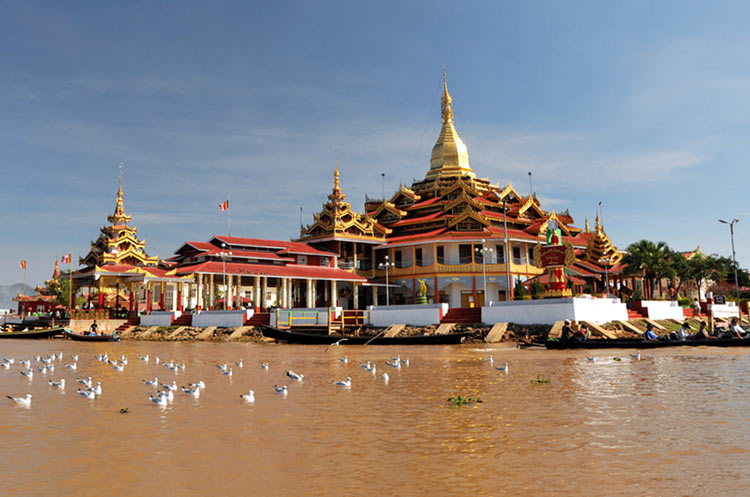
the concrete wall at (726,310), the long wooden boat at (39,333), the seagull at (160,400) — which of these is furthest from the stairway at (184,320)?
the concrete wall at (726,310)

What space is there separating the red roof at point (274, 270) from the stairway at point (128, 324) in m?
5.91

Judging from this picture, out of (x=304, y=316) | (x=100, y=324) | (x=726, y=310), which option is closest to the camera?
(x=304, y=316)

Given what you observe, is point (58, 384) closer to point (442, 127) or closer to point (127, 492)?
point (127, 492)

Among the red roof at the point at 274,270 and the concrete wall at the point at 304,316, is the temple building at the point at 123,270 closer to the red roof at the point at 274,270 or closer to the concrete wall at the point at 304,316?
the red roof at the point at 274,270

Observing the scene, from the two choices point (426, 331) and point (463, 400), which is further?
point (426, 331)

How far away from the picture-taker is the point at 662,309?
4444 cm

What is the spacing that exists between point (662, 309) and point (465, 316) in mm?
14944

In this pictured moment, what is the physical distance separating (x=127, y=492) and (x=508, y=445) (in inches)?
219

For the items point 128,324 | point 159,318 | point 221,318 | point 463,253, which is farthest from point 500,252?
point 128,324

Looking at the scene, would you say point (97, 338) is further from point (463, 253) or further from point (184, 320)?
point (463, 253)

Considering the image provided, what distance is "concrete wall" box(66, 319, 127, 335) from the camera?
2151 inches

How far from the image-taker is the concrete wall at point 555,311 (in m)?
36.2

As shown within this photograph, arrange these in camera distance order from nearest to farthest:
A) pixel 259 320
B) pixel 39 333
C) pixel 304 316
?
pixel 304 316 < pixel 259 320 < pixel 39 333

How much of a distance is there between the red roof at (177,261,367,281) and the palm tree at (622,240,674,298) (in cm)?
2395
